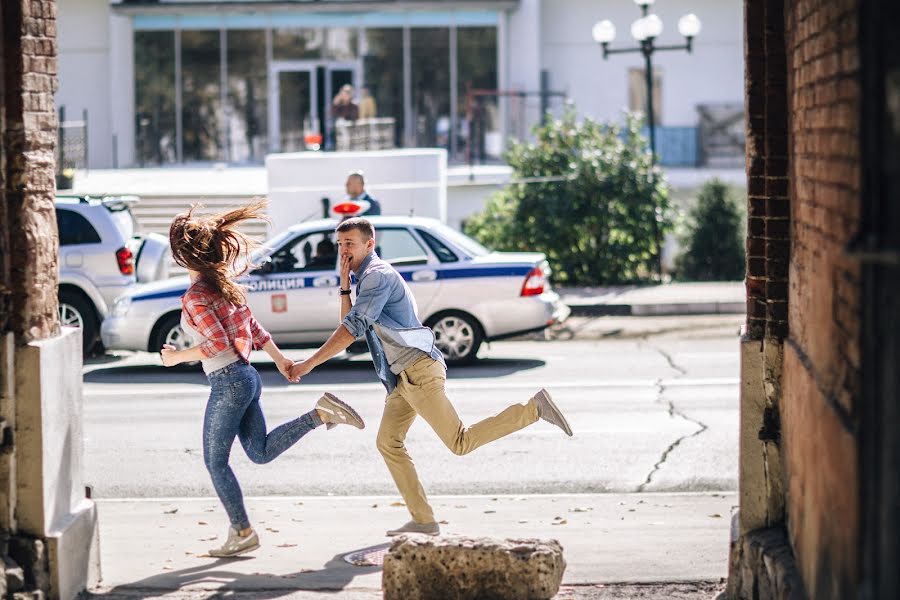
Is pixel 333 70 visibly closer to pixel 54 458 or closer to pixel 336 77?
pixel 336 77

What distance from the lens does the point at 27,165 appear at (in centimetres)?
641

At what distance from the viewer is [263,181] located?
101 feet

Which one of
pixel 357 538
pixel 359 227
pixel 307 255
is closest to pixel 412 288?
pixel 307 255

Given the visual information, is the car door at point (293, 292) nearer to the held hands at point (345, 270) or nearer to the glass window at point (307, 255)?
the glass window at point (307, 255)

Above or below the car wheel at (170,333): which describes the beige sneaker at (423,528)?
below

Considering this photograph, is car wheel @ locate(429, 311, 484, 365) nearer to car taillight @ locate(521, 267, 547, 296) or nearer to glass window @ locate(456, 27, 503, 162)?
car taillight @ locate(521, 267, 547, 296)

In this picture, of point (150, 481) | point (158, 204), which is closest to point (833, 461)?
point (150, 481)

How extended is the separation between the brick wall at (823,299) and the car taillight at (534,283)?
28.0ft

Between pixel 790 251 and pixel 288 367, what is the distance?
2.79 metres

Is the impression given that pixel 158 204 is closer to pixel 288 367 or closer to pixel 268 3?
pixel 268 3

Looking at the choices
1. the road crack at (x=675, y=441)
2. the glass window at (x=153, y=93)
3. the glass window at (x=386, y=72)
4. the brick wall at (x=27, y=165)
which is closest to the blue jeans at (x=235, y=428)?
the brick wall at (x=27, y=165)

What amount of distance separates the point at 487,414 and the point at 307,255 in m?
3.88

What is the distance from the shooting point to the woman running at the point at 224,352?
7.34 meters

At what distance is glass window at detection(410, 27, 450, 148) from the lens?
119ft
